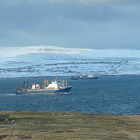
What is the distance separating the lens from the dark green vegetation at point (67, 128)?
18.1 meters

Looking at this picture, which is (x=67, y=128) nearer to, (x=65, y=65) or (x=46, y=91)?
(x=46, y=91)

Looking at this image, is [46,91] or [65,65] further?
[65,65]

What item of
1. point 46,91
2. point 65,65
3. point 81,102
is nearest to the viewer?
point 81,102

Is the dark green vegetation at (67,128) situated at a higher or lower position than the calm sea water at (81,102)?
higher

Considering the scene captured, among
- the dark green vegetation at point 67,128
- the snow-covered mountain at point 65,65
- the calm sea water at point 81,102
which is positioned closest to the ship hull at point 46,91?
the calm sea water at point 81,102

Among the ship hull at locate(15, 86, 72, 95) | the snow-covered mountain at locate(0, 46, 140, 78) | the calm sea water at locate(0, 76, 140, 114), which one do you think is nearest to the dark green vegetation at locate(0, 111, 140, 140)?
the calm sea water at locate(0, 76, 140, 114)

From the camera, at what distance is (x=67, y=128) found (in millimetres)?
20703

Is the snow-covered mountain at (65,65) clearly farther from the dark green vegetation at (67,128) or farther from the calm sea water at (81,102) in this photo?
the dark green vegetation at (67,128)

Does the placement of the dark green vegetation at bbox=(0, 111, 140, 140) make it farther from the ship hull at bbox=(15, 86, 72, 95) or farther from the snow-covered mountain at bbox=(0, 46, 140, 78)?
the snow-covered mountain at bbox=(0, 46, 140, 78)

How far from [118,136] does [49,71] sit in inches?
5722

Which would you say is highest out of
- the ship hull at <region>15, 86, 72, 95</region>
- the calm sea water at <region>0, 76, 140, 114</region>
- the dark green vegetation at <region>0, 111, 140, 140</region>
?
the dark green vegetation at <region>0, 111, 140, 140</region>

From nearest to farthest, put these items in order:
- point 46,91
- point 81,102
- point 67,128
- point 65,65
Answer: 1. point 67,128
2. point 81,102
3. point 46,91
4. point 65,65

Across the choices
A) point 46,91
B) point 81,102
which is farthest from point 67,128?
point 46,91

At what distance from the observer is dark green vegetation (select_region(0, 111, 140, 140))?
18125 mm
